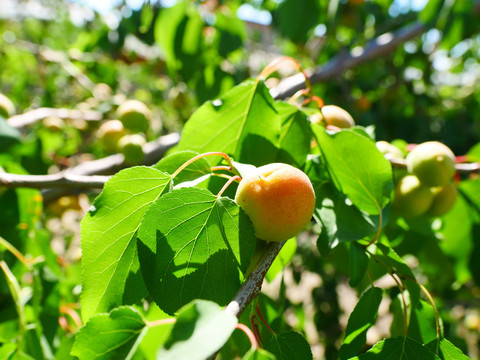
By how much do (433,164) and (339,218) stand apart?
0.76 ft

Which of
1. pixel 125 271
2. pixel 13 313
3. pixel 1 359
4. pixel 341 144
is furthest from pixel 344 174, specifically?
pixel 13 313

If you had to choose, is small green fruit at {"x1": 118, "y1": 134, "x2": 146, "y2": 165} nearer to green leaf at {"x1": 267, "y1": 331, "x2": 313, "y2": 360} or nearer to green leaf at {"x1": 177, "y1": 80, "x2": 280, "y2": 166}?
green leaf at {"x1": 177, "y1": 80, "x2": 280, "y2": 166}

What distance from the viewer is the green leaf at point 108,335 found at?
399 millimetres

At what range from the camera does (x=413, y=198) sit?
748mm

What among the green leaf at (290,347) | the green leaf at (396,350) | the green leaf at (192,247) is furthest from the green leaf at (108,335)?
the green leaf at (396,350)

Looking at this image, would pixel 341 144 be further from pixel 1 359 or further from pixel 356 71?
pixel 356 71

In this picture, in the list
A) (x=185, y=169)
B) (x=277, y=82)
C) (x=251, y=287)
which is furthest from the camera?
(x=277, y=82)

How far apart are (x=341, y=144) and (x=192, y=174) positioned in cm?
22

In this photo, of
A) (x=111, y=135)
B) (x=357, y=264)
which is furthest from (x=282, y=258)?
(x=111, y=135)

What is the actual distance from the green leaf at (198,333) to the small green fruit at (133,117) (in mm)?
953

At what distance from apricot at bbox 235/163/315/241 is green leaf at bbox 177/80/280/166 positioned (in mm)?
133

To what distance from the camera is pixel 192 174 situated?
1.80 ft

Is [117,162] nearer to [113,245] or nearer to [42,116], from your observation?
[42,116]

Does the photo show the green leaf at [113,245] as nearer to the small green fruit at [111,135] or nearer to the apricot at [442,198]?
the apricot at [442,198]
